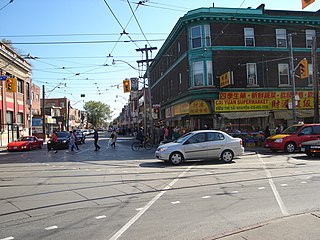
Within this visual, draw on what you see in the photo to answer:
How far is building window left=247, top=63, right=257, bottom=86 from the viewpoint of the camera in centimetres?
2762

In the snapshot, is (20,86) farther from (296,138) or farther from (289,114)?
(296,138)

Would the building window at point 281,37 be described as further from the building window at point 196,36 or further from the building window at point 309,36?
the building window at point 196,36

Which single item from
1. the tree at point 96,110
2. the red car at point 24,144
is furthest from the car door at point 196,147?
the tree at point 96,110

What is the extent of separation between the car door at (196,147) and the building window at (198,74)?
13.2 metres

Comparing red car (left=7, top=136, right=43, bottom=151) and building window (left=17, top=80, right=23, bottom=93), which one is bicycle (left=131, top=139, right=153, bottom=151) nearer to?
red car (left=7, top=136, right=43, bottom=151)

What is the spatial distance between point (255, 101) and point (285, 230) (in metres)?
23.2

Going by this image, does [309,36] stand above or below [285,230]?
above

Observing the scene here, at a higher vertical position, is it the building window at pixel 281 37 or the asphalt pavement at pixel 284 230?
the building window at pixel 281 37

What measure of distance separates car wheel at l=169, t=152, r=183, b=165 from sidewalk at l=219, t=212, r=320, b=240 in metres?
8.61

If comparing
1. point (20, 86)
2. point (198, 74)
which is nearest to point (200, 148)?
point (198, 74)

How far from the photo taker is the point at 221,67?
26906 mm

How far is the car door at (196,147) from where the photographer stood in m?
14.1

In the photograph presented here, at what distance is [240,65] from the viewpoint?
27422 millimetres

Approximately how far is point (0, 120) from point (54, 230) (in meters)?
35.1
